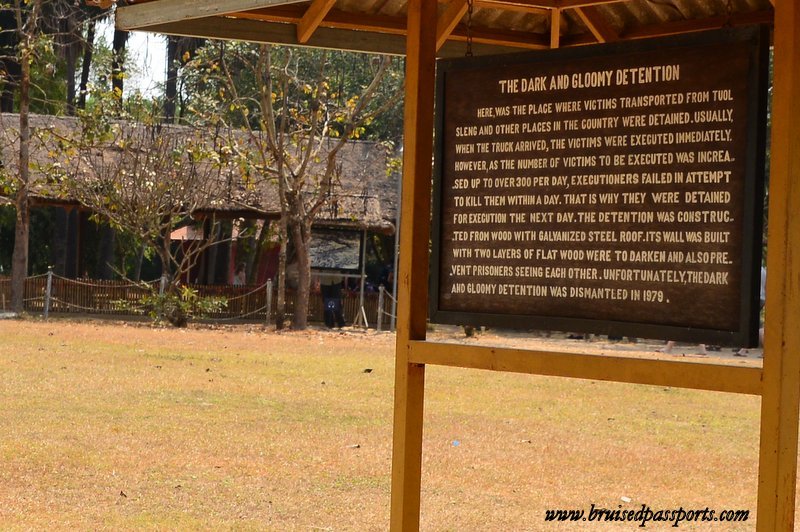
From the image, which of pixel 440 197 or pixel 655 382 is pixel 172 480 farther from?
pixel 655 382

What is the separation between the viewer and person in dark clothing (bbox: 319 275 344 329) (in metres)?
28.6

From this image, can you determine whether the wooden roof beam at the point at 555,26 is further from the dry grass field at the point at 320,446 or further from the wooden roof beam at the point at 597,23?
the dry grass field at the point at 320,446

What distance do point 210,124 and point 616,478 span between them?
20.9 meters

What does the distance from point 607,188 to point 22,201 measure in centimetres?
2530

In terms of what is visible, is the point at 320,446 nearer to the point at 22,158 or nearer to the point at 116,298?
the point at 22,158

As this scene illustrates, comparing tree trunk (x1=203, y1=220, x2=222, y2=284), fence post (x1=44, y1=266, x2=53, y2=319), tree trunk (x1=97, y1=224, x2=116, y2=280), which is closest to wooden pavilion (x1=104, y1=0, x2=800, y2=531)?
fence post (x1=44, y1=266, x2=53, y2=319)

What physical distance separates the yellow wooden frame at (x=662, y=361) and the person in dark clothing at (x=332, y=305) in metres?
23.4

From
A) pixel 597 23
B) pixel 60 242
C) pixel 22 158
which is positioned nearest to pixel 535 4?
pixel 597 23

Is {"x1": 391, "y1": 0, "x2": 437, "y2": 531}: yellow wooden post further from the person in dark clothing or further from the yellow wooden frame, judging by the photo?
the person in dark clothing

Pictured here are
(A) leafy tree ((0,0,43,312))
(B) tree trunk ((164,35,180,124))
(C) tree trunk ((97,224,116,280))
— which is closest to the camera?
(A) leafy tree ((0,0,43,312))

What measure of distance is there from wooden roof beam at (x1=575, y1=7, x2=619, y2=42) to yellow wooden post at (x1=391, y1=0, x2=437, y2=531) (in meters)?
1.56

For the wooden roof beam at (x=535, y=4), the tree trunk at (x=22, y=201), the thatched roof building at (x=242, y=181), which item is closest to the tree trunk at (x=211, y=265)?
the thatched roof building at (x=242, y=181)

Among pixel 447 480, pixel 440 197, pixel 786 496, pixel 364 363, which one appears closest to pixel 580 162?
pixel 440 197

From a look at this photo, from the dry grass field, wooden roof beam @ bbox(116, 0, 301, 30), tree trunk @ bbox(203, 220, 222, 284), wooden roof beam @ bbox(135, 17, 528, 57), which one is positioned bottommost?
the dry grass field
